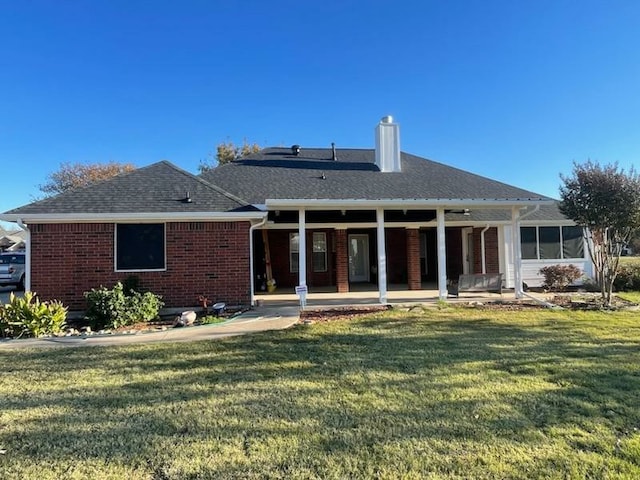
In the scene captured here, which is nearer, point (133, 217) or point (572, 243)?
point (133, 217)

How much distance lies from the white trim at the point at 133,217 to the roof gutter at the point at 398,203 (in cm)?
76

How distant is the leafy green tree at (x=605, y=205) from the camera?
1081cm

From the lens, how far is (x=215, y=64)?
53.0ft

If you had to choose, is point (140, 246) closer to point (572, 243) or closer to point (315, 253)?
point (315, 253)

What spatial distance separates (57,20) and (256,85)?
8.07 metres

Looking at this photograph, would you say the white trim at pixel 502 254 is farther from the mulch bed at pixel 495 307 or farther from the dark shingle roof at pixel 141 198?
the dark shingle roof at pixel 141 198

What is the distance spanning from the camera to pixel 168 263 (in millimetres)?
10695

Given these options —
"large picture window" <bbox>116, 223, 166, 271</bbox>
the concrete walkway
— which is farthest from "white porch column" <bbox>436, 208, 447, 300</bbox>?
"large picture window" <bbox>116, 223, 166, 271</bbox>

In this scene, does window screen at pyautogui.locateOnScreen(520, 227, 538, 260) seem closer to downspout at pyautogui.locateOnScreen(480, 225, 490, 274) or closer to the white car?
downspout at pyautogui.locateOnScreen(480, 225, 490, 274)

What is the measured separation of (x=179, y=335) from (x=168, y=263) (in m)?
3.25

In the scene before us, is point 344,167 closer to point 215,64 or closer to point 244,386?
point 215,64

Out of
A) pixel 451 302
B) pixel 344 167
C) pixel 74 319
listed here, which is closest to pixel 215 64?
pixel 344 167

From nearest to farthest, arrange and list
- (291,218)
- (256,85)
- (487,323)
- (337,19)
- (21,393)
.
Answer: (21,393) < (487,323) < (337,19) < (291,218) < (256,85)

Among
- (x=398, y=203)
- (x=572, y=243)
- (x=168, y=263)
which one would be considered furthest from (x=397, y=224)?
(x=572, y=243)
